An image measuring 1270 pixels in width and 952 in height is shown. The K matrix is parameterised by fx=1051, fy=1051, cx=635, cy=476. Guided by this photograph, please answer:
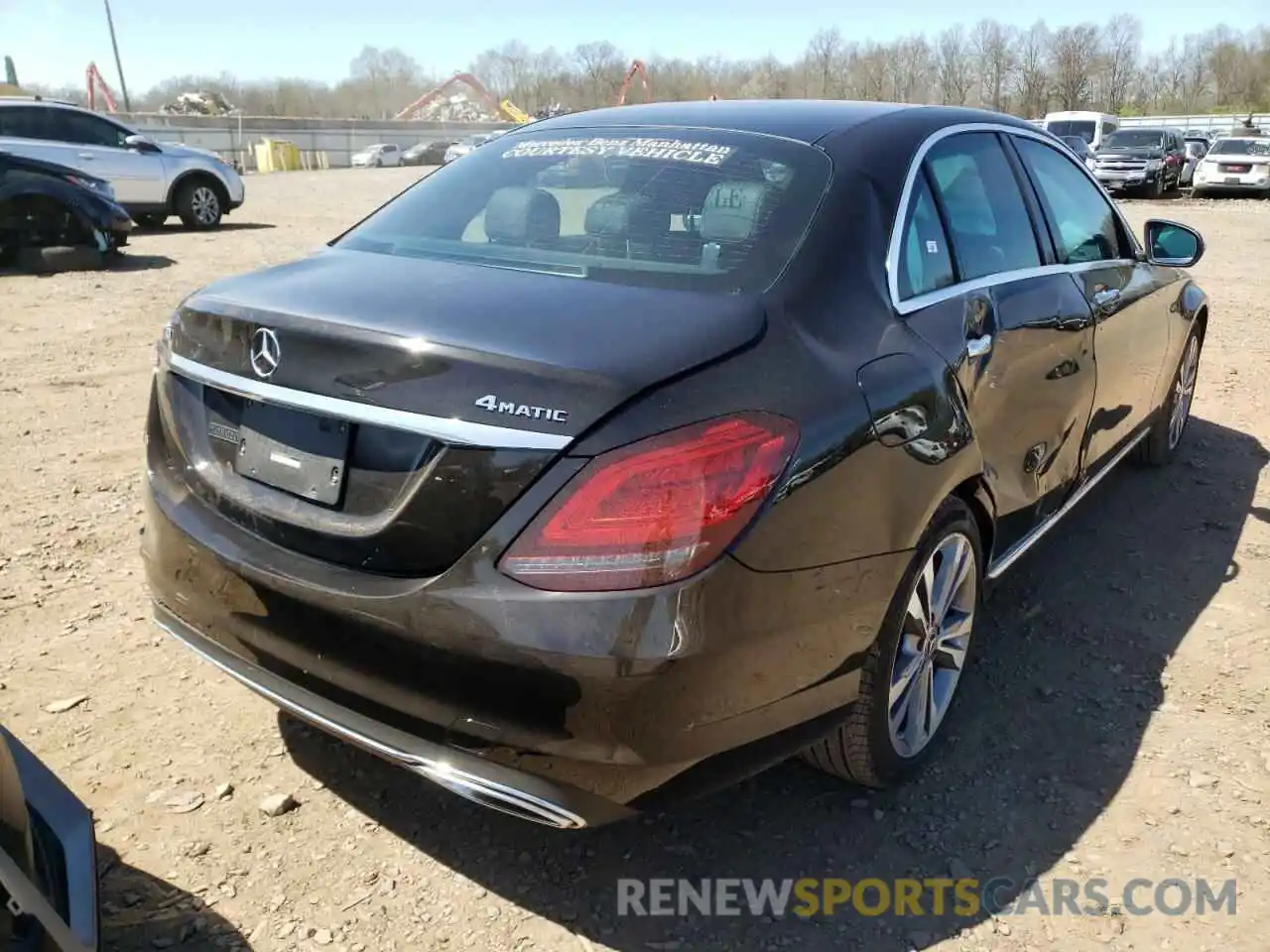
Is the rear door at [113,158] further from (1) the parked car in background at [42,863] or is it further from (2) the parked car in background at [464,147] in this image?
(1) the parked car in background at [42,863]

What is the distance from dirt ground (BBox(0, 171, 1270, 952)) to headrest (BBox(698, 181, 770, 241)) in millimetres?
1443

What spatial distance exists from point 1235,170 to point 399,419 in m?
28.8

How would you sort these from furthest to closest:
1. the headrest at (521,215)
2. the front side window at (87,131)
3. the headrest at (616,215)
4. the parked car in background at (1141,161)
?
1. the parked car in background at (1141,161)
2. the front side window at (87,131)
3. the headrest at (521,215)
4. the headrest at (616,215)

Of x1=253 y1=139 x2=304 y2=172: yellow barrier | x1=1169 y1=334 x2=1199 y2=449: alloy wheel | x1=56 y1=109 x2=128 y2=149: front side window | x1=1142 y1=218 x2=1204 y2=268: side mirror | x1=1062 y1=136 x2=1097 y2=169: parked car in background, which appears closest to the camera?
x1=1142 y1=218 x2=1204 y2=268: side mirror

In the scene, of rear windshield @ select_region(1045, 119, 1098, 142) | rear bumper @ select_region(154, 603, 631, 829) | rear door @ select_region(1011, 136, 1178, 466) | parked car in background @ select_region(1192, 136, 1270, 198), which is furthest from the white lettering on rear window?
rear windshield @ select_region(1045, 119, 1098, 142)

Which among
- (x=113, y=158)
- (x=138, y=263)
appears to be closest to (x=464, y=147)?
(x=113, y=158)

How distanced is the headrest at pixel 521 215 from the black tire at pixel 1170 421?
11.5 ft

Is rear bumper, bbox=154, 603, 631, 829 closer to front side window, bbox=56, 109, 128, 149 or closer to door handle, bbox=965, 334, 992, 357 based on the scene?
door handle, bbox=965, 334, 992, 357

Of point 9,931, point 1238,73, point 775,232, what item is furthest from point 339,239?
point 1238,73

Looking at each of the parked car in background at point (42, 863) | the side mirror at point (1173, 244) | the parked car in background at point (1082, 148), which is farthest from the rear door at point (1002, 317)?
the parked car in background at point (1082, 148)

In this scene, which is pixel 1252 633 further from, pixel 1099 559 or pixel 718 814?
pixel 718 814

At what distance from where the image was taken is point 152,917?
2.30 m

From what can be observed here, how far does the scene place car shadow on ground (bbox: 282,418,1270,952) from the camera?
93.4 inches

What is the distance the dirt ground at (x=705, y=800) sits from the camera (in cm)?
234
